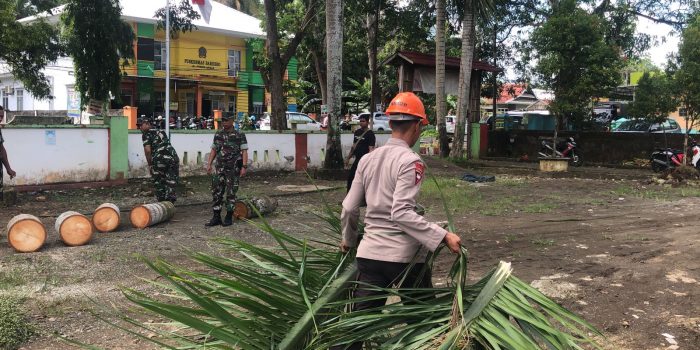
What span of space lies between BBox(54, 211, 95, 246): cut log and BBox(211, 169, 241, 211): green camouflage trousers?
187 cm

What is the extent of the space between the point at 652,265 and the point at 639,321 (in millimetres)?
1968

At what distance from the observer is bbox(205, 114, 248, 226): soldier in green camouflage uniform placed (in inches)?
335

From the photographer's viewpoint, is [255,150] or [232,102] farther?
[232,102]

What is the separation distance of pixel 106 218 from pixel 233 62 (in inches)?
1235

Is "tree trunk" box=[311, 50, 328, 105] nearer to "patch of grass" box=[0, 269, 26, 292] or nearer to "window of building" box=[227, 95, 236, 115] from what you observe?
"window of building" box=[227, 95, 236, 115]

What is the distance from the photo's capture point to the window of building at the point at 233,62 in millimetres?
37844

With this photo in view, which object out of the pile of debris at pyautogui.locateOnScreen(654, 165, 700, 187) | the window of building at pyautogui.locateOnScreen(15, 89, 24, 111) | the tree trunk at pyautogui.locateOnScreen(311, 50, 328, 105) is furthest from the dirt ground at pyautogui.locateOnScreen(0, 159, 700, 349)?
the window of building at pyautogui.locateOnScreen(15, 89, 24, 111)

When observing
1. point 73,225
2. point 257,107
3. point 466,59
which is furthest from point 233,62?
point 73,225

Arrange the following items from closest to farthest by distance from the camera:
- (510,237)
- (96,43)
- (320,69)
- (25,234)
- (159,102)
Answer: (25,234), (510,237), (96,43), (320,69), (159,102)

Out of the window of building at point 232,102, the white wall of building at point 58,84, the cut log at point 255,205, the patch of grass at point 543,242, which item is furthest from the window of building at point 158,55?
the patch of grass at point 543,242

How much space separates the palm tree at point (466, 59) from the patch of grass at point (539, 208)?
360 inches

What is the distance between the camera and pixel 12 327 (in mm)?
4172

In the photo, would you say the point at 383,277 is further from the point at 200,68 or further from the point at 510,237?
the point at 200,68

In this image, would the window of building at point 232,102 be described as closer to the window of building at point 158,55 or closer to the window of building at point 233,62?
the window of building at point 233,62
